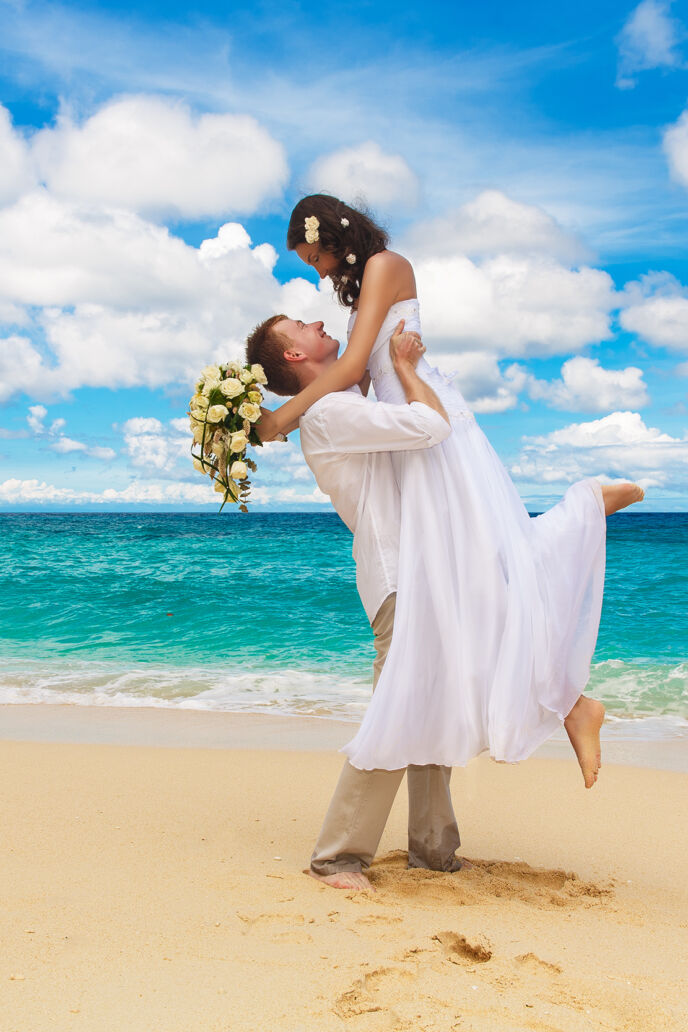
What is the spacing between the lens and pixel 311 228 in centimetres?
316

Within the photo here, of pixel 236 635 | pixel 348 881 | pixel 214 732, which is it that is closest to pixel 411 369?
pixel 348 881

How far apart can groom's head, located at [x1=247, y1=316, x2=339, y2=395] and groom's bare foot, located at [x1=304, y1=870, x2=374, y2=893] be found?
185 cm

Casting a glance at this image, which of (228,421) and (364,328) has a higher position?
(364,328)

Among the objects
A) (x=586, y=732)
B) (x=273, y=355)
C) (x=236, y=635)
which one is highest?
(x=273, y=355)

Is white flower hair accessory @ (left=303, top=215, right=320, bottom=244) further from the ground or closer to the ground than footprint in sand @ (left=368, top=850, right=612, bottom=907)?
further from the ground

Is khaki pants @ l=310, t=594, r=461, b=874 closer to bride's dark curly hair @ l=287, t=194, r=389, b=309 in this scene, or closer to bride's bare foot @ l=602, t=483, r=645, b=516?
bride's bare foot @ l=602, t=483, r=645, b=516

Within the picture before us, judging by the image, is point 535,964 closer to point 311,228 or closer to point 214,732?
point 311,228

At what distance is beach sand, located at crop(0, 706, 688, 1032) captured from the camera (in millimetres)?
2137

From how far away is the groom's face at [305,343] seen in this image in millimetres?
3217

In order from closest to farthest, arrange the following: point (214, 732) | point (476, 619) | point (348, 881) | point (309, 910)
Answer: point (309, 910) → point (476, 619) → point (348, 881) → point (214, 732)

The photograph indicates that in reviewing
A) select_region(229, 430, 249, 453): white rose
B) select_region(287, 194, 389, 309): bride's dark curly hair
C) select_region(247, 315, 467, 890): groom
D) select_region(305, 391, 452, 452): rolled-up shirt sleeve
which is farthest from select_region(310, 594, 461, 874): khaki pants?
select_region(287, 194, 389, 309): bride's dark curly hair

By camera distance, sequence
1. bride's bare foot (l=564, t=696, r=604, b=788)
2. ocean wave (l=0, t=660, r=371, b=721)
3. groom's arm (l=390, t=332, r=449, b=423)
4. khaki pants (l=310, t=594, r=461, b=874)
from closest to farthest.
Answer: bride's bare foot (l=564, t=696, r=604, b=788) → groom's arm (l=390, t=332, r=449, b=423) → khaki pants (l=310, t=594, r=461, b=874) → ocean wave (l=0, t=660, r=371, b=721)

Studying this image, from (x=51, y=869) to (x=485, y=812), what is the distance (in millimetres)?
2219

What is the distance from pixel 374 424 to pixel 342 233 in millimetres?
859
